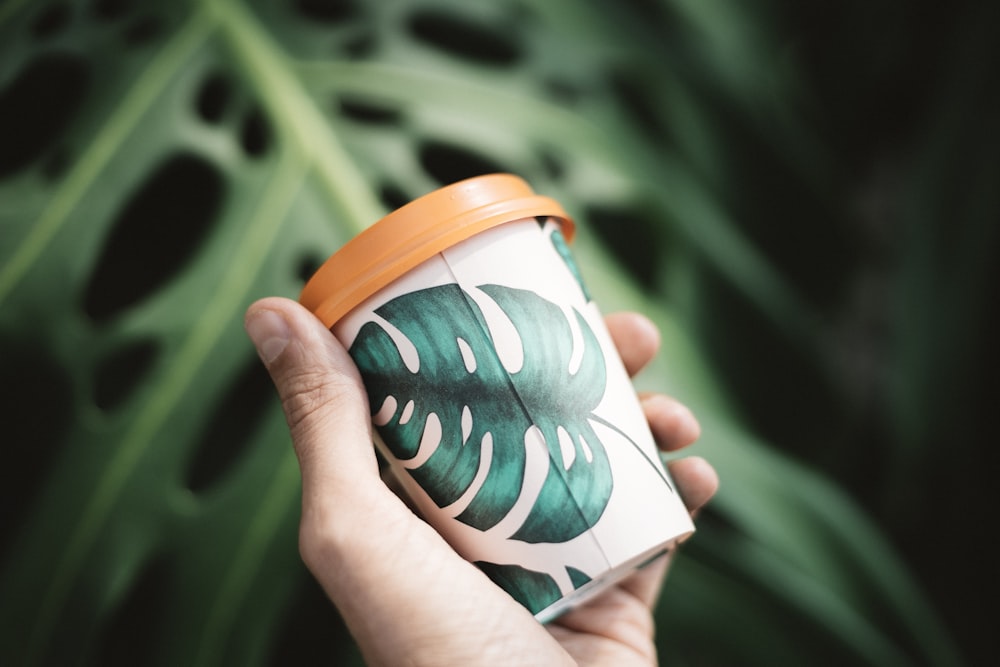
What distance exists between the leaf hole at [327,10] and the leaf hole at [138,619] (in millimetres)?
575

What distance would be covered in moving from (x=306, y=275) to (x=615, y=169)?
0.36 meters

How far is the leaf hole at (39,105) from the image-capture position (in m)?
0.68

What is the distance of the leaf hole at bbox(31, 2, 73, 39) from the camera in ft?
2.24

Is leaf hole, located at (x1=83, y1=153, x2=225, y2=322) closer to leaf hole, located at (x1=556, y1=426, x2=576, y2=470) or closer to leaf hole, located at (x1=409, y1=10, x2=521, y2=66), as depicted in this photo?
leaf hole, located at (x1=409, y1=10, x2=521, y2=66)

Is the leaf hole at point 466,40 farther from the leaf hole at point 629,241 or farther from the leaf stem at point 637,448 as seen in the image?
the leaf stem at point 637,448

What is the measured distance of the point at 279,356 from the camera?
1.65 feet

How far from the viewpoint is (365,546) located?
48 centimetres

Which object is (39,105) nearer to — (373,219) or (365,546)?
(373,219)

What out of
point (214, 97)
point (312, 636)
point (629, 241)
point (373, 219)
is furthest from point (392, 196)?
point (312, 636)

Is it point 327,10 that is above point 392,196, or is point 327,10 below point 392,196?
above

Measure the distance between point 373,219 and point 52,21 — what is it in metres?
0.38

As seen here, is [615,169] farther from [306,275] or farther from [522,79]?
[306,275]

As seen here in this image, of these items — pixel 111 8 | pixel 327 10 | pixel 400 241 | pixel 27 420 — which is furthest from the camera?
pixel 327 10

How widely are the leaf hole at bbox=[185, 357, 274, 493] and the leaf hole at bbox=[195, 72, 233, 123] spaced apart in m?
0.26
